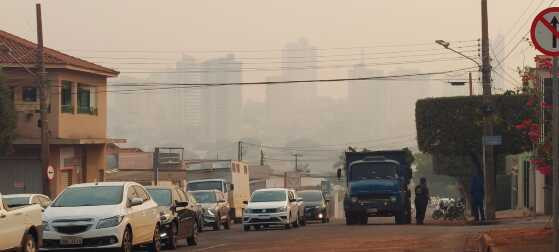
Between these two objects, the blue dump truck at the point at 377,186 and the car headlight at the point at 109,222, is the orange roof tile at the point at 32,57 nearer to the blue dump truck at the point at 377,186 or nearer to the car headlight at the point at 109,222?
the blue dump truck at the point at 377,186

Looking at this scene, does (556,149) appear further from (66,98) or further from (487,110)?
(66,98)

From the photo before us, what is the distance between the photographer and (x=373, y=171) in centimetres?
4353

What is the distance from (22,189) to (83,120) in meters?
5.16

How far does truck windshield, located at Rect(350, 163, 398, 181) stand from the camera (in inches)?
1704

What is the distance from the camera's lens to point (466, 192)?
276ft

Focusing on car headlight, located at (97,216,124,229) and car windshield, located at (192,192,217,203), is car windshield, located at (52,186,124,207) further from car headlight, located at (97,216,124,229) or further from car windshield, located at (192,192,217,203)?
car windshield, located at (192,192,217,203)

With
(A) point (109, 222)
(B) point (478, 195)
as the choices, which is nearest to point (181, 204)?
(A) point (109, 222)

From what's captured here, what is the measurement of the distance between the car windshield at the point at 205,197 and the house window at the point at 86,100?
13869mm

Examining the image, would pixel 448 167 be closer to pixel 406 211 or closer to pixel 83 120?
pixel 83 120

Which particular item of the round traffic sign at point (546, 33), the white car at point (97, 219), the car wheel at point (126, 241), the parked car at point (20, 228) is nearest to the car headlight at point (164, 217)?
the white car at point (97, 219)

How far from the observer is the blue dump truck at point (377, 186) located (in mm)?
42688

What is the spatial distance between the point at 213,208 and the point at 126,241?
20898 mm

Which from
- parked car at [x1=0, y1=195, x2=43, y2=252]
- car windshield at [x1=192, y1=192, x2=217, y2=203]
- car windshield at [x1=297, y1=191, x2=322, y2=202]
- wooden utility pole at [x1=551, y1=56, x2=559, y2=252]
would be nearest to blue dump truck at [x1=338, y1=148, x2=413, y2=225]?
car windshield at [x1=192, y1=192, x2=217, y2=203]

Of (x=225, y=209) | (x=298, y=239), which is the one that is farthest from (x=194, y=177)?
(x=298, y=239)
